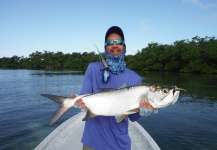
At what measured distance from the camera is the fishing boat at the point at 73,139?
258 inches

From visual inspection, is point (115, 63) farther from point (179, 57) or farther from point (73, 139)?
point (179, 57)

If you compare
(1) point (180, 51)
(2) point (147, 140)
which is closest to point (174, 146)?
(2) point (147, 140)

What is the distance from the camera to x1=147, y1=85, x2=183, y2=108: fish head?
305cm

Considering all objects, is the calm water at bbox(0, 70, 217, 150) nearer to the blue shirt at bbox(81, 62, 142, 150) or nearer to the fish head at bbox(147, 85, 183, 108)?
the blue shirt at bbox(81, 62, 142, 150)

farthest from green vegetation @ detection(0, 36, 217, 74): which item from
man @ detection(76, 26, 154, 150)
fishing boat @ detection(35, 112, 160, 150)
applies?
man @ detection(76, 26, 154, 150)

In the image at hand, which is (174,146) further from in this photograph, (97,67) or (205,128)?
(97,67)

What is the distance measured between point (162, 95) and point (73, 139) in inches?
200

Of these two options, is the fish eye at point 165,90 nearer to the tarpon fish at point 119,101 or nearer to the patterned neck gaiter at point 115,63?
the tarpon fish at point 119,101

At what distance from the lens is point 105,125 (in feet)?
11.3

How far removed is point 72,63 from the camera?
440 ft

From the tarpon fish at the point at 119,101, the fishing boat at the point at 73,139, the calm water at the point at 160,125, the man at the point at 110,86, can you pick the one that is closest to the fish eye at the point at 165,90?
the tarpon fish at the point at 119,101

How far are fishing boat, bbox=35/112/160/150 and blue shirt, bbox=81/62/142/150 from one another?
321 centimetres

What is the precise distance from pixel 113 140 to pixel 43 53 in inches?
6702

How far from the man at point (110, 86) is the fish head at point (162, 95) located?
104 mm
